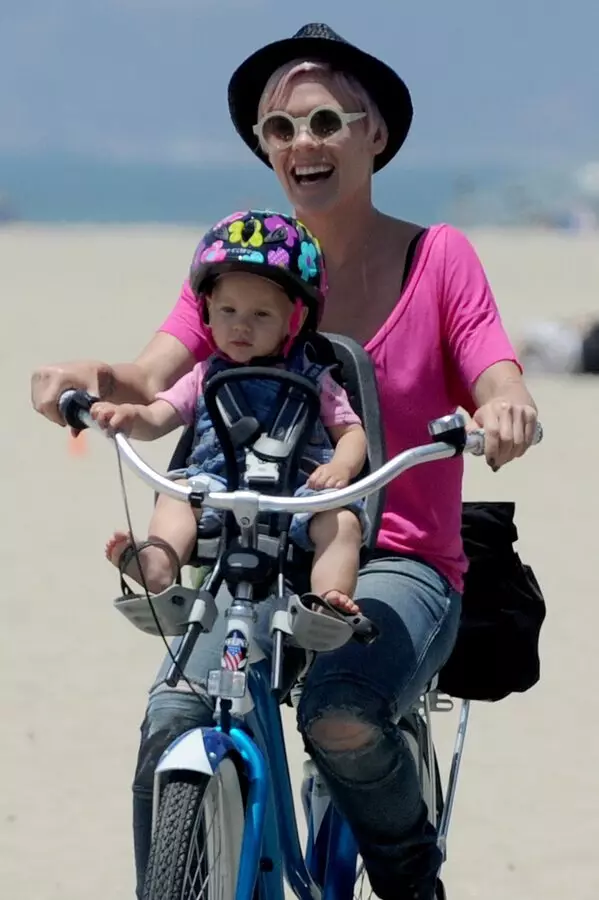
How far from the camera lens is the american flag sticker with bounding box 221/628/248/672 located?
271 centimetres

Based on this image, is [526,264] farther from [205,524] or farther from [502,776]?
[205,524]

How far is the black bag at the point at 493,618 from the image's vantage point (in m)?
3.71

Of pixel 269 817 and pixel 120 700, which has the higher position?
pixel 269 817

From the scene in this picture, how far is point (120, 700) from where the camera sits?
20.8ft

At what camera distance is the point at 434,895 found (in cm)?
339

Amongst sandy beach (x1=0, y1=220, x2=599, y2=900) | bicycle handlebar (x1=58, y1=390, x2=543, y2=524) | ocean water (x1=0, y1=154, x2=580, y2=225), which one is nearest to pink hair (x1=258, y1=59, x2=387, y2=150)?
bicycle handlebar (x1=58, y1=390, x2=543, y2=524)

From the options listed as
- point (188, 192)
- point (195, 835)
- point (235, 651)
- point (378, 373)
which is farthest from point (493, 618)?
point (188, 192)

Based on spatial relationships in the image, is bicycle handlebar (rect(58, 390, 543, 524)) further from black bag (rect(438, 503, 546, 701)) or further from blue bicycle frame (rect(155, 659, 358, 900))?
black bag (rect(438, 503, 546, 701))

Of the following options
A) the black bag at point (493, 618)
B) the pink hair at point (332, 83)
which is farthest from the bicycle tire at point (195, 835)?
the pink hair at point (332, 83)

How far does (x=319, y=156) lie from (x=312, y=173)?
5 cm

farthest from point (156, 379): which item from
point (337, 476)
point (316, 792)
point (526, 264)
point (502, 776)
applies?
point (526, 264)

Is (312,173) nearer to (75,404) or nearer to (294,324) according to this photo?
(294,324)

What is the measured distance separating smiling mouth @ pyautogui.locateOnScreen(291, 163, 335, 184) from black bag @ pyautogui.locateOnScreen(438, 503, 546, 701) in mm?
841

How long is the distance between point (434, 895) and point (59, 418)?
4.07ft
